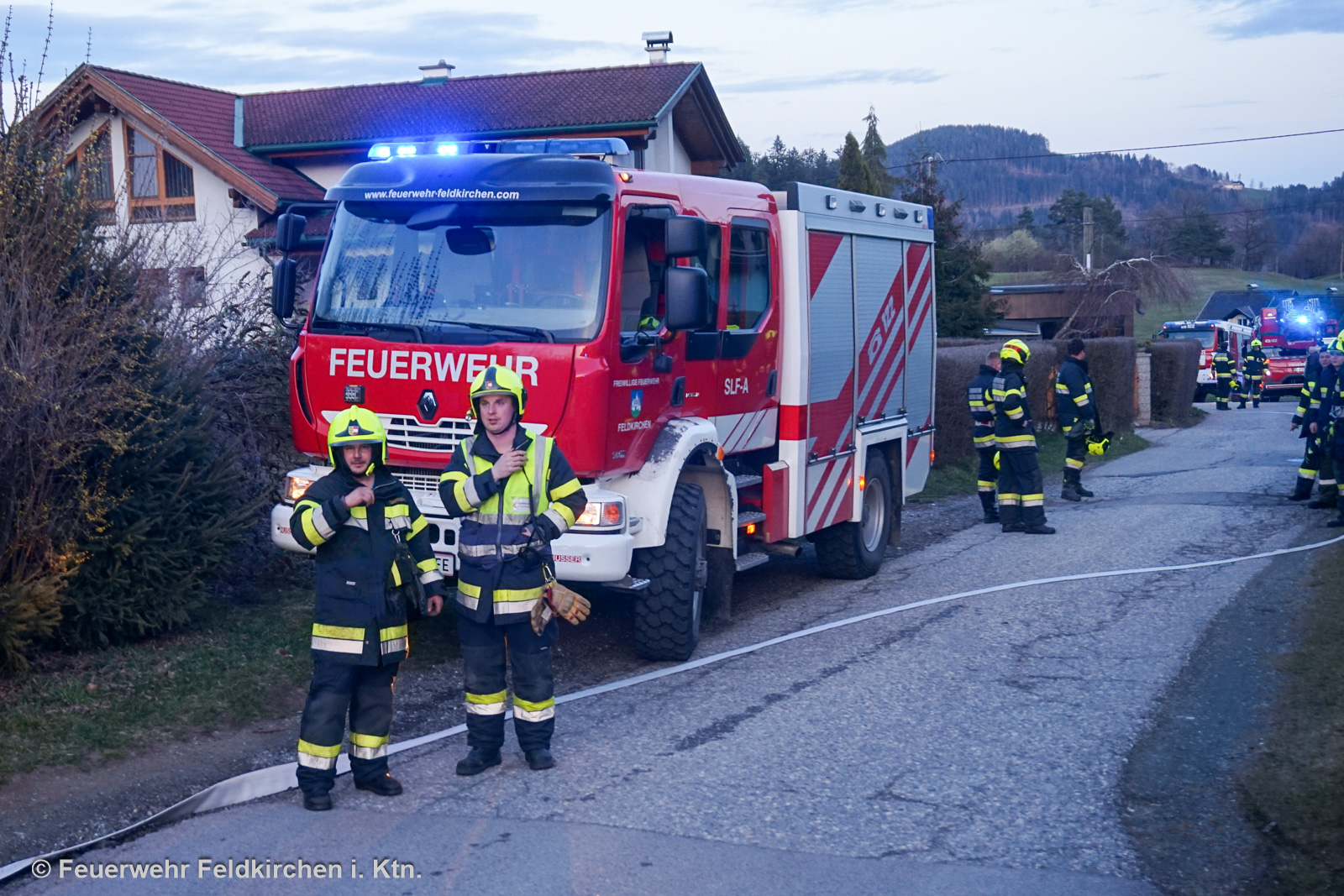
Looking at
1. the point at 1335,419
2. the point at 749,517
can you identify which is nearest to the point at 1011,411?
the point at 1335,419

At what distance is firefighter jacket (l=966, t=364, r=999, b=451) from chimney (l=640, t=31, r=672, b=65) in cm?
1635

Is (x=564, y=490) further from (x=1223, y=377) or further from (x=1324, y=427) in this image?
(x=1223, y=377)

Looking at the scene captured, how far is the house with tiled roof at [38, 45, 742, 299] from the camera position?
76.4ft

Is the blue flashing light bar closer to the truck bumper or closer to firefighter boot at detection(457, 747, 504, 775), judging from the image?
the truck bumper

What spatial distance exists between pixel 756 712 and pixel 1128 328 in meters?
39.2

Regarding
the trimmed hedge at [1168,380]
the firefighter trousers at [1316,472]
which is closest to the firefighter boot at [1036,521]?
the firefighter trousers at [1316,472]

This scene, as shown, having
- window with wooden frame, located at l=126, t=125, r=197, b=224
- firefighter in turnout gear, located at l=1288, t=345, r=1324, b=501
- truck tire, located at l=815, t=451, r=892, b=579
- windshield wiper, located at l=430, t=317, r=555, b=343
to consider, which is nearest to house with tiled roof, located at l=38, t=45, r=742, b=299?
window with wooden frame, located at l=126, t=125, r=197, b=224

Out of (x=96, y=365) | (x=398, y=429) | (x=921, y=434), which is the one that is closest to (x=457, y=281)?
(x=398, y=429)

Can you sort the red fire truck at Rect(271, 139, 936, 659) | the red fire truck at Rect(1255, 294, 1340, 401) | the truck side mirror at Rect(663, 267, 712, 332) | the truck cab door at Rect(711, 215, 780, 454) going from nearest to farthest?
the red fire truck at Rect(271, 139, 936, 659) → the truck side mirror at Rect(663, 267, 712, 332) → the truck cab door at Rect(711, 215, 780, 454) → the red fire truck at Rect(1255, 294, 1340, 401)

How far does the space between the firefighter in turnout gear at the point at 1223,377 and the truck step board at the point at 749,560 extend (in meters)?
27.7

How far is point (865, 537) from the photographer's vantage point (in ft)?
34.6

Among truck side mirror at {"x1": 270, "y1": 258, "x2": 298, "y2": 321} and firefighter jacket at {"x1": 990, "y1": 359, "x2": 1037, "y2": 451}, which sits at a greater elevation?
truck side mirror at {"x1": 270, "y1": 258, "x2": 298, "y2": 321}

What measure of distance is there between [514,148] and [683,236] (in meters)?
1.82

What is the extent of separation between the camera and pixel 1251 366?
3519 centimetres
